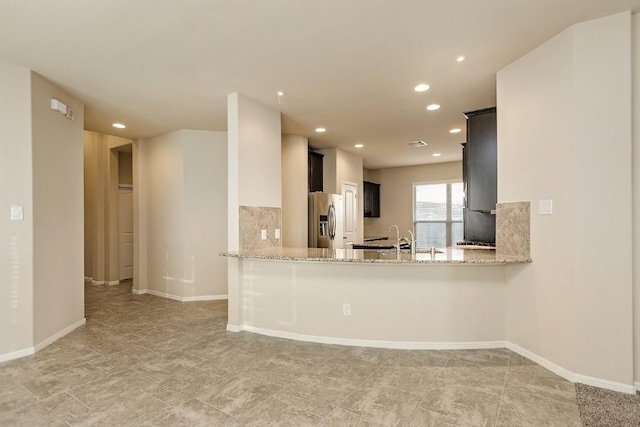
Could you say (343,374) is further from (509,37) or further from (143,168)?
(143,168)

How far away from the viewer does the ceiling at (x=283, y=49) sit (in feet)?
7.75

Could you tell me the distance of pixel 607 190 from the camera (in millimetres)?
2508

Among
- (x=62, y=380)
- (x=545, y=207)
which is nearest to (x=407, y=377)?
(x=545, y=207)

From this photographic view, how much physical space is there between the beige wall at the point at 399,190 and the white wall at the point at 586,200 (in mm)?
5706

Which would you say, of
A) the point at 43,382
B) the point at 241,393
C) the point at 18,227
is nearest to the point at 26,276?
the point at 18,227

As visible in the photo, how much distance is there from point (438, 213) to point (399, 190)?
3.75 feet

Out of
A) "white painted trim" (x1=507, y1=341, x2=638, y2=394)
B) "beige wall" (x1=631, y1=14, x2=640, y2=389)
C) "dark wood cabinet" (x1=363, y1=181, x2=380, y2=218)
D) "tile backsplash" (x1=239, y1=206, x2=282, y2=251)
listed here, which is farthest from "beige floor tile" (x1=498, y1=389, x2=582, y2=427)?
"dark wood cabinet" (x1=363, y1=181, x2=380, y2=218)

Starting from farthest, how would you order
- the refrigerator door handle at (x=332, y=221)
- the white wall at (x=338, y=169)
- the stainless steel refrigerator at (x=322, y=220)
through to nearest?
the white wall at (x=338, y=169), the refrigerator door handle at (x=332, y=221), the stainless steel refrigerator at (x=322, y=220)

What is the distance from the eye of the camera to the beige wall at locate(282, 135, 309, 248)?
5.63 metres

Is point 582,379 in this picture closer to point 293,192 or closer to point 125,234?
point 293,192

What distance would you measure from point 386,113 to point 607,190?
2.66m

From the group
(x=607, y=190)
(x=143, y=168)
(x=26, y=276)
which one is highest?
(x=143, y=168)

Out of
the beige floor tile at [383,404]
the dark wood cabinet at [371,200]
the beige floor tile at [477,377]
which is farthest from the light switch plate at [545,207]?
the dark wood cabinet at [371,200]

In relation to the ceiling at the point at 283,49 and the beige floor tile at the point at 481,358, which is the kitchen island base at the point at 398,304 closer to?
the beige floor tile at the point at 481,358
